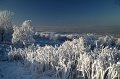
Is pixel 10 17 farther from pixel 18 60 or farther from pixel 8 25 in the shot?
pixel 18 60

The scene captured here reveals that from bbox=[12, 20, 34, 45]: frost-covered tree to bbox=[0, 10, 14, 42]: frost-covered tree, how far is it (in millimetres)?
7105

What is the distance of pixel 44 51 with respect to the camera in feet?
44.1

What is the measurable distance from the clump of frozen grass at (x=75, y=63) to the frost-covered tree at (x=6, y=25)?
2584cm

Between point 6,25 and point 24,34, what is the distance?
9501 mm

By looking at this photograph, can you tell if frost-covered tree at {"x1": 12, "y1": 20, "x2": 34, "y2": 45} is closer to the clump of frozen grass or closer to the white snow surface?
the white snow surface

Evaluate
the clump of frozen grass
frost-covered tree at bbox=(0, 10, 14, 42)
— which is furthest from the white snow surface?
frost-covered tree at bbox=(0, 10, 14, 42)

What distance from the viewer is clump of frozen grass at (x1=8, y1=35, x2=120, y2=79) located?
31.7 feet

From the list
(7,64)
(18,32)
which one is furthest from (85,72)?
(18,32)

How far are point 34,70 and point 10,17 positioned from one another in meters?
29.0

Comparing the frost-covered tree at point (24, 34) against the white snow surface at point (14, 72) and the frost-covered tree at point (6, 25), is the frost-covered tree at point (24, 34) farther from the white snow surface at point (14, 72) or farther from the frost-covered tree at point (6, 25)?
the white snow surface at point (14, 72)

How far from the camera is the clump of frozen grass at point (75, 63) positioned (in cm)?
966

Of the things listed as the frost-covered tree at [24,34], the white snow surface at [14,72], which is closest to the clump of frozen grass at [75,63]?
the white snow surface at [14,72]

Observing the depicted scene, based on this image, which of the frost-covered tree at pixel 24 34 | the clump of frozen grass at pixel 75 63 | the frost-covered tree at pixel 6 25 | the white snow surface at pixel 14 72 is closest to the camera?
the clump of frozen grass at pixel 75 63

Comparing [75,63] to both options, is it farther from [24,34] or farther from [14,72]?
[24,34]
